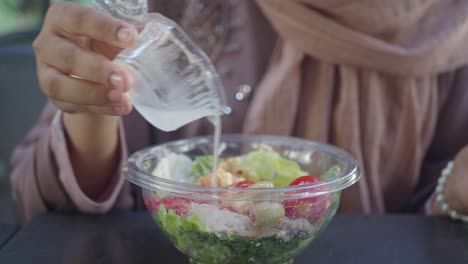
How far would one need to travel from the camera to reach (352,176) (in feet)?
1.78

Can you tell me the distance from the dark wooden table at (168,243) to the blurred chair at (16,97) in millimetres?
719

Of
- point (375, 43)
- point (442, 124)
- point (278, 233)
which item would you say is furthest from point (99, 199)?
point (442, 124)

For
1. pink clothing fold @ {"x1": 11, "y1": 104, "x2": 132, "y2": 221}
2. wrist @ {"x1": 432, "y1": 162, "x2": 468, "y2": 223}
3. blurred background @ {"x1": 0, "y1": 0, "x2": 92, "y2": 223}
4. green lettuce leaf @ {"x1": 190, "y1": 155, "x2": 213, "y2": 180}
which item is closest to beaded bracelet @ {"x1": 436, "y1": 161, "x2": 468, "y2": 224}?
wrist @ {"x1": 432, "y1": 162, "x2": 468, "y2": 223}

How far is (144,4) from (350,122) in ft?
1.34

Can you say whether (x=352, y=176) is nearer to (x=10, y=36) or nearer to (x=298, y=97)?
(x=298, y=97)

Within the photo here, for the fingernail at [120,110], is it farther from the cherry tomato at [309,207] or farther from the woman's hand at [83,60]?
the cherry tomato at [309,207]

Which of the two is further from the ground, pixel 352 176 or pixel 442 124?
pixel 352 176

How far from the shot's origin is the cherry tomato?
0.49 m

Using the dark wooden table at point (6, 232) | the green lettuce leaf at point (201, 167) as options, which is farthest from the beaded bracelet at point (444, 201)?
the dark wooden table at point (6, 232)

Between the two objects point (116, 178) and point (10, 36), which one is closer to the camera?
point (116, 178)

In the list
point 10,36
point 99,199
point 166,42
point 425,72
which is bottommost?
point 10,36

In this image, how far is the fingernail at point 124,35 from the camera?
0.51m

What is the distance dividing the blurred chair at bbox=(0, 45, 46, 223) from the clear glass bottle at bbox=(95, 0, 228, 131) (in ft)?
2.70

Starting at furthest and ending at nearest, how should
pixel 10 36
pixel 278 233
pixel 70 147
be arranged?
pixel 10 36, pixel 70 147, pixel 278 233
